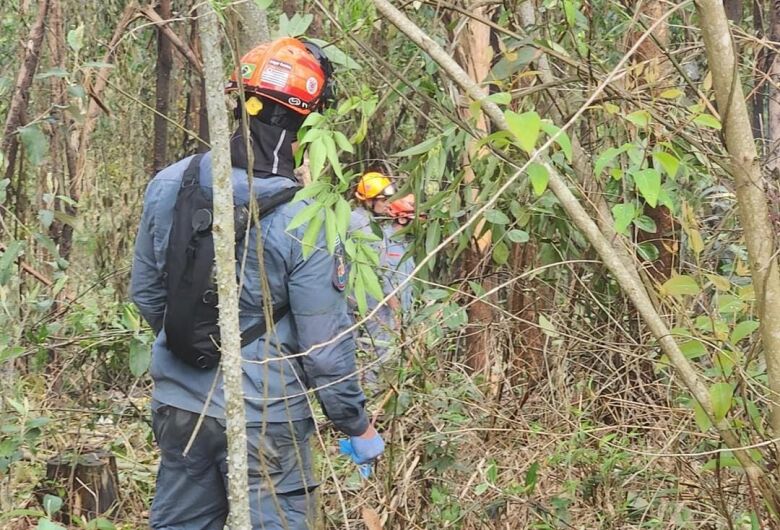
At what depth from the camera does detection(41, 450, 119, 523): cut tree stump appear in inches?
171

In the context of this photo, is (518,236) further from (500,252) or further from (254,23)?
(254,23)

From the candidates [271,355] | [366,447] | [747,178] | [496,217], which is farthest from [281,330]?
[747,178]

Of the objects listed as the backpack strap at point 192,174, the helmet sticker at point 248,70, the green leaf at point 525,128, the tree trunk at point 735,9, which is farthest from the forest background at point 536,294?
the tree trunk at point 735,9

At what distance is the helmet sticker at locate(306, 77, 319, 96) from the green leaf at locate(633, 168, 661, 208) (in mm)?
1178

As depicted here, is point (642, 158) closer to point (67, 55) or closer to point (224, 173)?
point (224, 173)

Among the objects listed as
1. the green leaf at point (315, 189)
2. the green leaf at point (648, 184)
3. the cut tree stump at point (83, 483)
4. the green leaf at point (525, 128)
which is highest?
the green leaf at point (525, 128)

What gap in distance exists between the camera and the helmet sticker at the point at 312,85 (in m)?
3.19

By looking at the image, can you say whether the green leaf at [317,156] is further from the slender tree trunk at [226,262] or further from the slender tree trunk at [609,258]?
the slender tree trunk at [609,258]

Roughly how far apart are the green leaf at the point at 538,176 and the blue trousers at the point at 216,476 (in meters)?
1.35

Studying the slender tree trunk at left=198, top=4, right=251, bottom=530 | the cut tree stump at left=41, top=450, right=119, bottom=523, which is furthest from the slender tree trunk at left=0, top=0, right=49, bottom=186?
the slender tree trunk at left=198, top=4, right=251, bottom=530

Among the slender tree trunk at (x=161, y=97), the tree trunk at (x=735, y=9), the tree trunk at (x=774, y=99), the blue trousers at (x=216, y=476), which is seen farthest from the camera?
the tree trunk at (x=735, y=9)

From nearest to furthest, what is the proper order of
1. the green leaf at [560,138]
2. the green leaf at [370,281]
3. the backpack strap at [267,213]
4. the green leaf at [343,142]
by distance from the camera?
the green leaf at [560,138] < the green leaf at [343,142] < the green leaf at [370,281] < the backpack strap at [267,213]

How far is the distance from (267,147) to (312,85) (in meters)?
0.24

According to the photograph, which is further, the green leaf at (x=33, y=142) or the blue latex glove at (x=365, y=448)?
the green leaf at (x=33, y=142)
